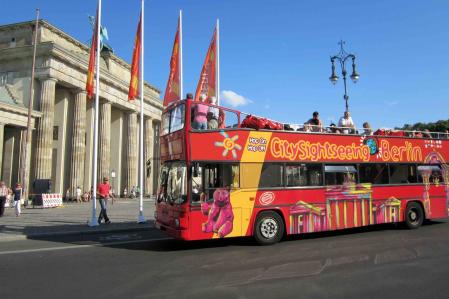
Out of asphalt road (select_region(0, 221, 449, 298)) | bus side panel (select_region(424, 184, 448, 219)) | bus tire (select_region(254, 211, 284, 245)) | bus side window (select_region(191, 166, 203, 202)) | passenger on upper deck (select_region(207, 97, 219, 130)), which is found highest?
passenger on upper deck (select_region(207, 97, 219, 130))

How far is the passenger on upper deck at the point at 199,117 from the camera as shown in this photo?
32.6 feet

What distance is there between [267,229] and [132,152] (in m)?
42.1

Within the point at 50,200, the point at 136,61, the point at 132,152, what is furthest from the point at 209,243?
the point at 132,152

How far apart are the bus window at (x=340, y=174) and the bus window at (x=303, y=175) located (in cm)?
30

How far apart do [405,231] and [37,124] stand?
33.3m

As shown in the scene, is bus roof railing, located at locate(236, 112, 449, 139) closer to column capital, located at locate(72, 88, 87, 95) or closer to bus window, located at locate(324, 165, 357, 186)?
bus window, located at locate(324, 165, 357, 186)

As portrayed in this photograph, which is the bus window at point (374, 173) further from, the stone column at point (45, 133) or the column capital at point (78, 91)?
the column capital at point (78, 91)

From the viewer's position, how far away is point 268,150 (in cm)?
1073

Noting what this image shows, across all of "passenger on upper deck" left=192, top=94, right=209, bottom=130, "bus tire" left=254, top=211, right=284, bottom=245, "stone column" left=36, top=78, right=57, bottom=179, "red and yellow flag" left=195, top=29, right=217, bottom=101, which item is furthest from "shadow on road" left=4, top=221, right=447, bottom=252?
"stone column" left=36, top=78, right=57, bottom=179

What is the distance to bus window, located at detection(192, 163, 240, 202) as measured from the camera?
964 centimetres

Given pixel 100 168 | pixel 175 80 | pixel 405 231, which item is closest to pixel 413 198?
pixel 405 231

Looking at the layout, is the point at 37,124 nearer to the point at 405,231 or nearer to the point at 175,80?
the point at 175,80

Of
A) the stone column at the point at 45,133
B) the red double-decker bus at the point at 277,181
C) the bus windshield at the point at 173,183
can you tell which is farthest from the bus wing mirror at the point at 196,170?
the stone column at the point at 45,133

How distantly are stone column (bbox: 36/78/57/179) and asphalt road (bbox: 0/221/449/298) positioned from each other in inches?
981
